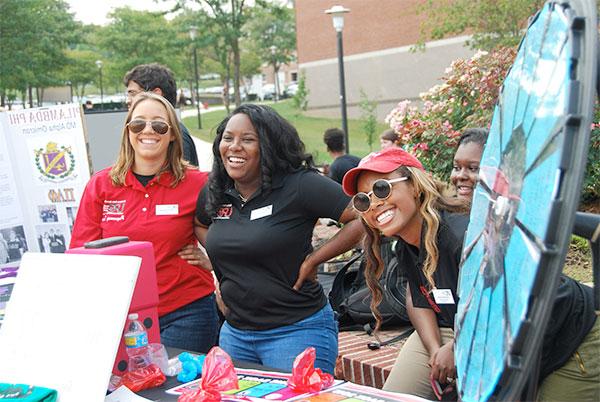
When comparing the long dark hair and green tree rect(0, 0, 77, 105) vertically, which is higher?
green tree rect(0, 0, 77, 105)

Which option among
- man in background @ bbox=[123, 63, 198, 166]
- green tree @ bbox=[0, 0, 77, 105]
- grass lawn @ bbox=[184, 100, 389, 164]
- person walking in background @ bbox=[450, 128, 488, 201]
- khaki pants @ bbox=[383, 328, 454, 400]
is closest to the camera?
khaki pants @ bbox=[383, 328, 454, 400]

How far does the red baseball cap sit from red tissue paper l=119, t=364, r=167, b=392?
882 mm

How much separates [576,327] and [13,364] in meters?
1.72

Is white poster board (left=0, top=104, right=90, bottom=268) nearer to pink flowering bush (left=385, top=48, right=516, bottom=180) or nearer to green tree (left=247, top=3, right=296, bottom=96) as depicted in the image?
pink flowering bush (left=385, top=48, right=516, bottom=180)

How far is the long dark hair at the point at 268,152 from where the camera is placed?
309cm

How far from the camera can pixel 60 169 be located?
4801 mm

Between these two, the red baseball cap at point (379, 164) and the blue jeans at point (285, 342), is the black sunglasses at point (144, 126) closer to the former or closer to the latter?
the blue jeans at point (285, 342)

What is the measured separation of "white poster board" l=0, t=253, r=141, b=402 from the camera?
2287 millimetres

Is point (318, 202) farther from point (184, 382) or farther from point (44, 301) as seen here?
point (44, 301)

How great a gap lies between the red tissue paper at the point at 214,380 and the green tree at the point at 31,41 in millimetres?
27974

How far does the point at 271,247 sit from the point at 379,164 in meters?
0.66

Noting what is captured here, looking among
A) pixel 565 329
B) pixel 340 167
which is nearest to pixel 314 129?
pixel 340 167

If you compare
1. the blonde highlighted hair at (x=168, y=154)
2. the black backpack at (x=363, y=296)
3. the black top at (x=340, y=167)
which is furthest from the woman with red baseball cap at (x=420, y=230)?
the black top at (x=340, y=167)

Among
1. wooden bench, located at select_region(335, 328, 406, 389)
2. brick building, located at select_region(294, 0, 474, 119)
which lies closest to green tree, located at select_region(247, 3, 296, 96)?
brick building, located at select_region(294, 0, 474, 119)
